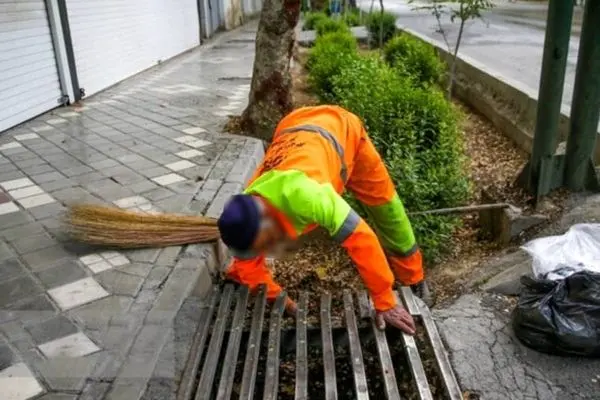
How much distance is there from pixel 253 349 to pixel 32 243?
1.58 m

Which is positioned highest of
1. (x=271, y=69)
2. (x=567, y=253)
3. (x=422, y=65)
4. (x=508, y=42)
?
(x=271, y=69)

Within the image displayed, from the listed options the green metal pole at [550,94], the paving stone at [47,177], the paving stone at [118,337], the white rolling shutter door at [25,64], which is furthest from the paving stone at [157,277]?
the white rolling shutter door at [25,64]

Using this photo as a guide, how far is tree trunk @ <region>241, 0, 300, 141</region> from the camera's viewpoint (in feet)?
17.3

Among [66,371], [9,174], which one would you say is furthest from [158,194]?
[66,371]

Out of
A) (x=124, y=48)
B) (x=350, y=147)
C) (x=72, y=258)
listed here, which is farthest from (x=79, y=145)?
(x=124, y=48)

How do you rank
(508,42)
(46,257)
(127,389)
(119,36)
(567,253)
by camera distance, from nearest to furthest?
(127,389), (567,253), (46,257), (119,36), (508,42)

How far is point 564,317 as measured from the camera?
7.92 feet

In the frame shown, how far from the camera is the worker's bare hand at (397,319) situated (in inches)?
102

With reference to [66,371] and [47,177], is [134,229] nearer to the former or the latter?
[66,371]

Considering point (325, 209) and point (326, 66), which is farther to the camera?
point (326, 66)

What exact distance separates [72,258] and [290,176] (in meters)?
1.57

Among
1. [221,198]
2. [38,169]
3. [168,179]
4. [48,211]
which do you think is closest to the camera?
[48,211]

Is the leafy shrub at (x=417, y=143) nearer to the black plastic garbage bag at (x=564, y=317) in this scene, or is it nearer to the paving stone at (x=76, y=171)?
the black plastic garbage bag at (x=564, y=317)

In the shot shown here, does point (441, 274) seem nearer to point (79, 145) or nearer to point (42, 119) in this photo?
point (79, 145)
